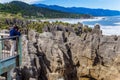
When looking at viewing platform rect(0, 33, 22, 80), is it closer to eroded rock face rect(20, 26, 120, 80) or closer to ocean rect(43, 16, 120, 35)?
eroded rock face rect(20, 26, 120, 80)

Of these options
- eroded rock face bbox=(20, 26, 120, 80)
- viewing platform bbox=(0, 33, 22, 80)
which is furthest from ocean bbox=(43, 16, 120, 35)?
viewing platform bbox=(0, 33, 22, 80)

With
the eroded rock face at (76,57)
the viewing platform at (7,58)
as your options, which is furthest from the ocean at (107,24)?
the viewing platform at (7,58)

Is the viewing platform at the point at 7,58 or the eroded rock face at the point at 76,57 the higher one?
the viewing platform at the point at 7,58

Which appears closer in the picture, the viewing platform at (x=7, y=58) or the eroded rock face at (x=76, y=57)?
the viewing platform at (x=7, y=58)

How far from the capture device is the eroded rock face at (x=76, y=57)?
85.4 feet

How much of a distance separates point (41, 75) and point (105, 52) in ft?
18.8

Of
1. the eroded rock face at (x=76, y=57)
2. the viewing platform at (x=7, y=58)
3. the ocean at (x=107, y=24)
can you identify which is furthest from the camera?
the ocean at (x=107, y=24)

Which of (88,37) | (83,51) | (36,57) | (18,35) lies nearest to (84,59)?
(83,51)

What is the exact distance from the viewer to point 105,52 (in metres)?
28.1

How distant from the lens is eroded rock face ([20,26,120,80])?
85.4 feet

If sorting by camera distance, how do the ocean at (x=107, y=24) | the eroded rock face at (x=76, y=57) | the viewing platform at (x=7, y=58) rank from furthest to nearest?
the ocean at (x=107, y=24)
the eroded rock face at (x=76, y=57)
the viewing platform at (x=7, y=58)

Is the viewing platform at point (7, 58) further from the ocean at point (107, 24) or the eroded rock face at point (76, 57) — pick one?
the ocean at point (107, 24)

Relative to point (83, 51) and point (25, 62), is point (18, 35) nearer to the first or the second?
point (25, 62)

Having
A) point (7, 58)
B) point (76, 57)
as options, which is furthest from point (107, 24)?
point (7, 58)
